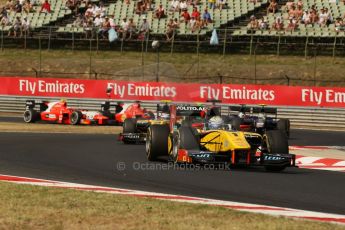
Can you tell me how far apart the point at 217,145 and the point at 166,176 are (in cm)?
169

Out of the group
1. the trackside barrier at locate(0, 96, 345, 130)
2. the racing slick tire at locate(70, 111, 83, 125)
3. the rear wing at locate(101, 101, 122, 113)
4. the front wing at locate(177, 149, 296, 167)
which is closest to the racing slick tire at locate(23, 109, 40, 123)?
the racing slick tire at locate(70, 111, 83, 125)

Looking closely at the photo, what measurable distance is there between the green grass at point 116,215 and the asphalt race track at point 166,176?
124 cm

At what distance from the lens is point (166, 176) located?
13.1 metres

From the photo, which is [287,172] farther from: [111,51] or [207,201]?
[111,51]

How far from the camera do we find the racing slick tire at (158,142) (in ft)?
50.9

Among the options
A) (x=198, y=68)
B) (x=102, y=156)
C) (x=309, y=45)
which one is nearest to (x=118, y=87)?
(x=198, y=68)

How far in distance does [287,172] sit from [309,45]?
847 inches

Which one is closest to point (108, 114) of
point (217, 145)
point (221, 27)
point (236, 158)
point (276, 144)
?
point (221, 27)

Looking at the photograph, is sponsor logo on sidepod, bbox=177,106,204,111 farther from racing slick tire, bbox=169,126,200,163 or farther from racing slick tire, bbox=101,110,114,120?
racing slick tire, bbox=101,110,114,120

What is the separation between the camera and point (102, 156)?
55.3 feet

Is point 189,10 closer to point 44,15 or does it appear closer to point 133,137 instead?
point 44,15

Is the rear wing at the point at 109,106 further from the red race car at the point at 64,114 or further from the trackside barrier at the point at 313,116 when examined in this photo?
the trackside barrier at the point at 313,116

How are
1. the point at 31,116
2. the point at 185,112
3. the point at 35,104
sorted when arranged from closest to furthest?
the point at 185,112
the point at 31,116
the point at 35,104

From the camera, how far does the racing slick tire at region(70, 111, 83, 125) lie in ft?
93.9
